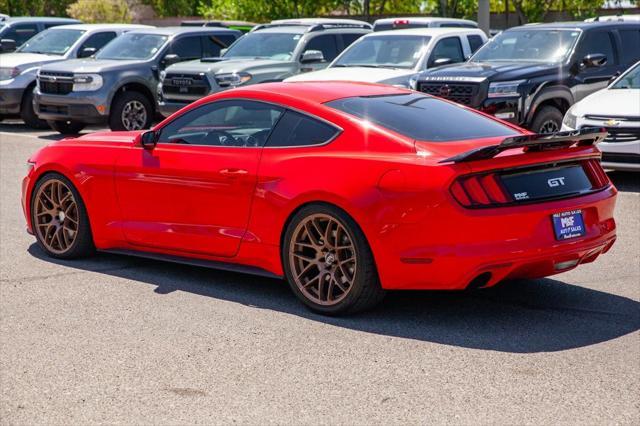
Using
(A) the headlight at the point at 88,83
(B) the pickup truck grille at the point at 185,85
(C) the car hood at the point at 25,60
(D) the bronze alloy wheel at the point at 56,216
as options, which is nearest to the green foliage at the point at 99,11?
(C) the car hood at the point at 25,60

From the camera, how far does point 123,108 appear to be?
19188 millimetres

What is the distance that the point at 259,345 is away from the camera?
6.34 m

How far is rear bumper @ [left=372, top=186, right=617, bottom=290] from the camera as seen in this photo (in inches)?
252

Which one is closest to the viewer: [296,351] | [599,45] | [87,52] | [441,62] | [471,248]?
[296,351]

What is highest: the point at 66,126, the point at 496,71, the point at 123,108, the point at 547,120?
the point at 496,71

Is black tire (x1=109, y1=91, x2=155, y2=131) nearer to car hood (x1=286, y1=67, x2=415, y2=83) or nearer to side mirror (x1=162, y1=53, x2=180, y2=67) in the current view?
side mirror (x1=162, y1=53, x2=180, y2=67)

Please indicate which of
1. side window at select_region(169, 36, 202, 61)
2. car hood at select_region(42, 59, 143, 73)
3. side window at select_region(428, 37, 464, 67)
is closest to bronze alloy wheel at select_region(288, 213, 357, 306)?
side window at select_region(428, 37, 464, 67)

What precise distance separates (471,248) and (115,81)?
44.6 feet

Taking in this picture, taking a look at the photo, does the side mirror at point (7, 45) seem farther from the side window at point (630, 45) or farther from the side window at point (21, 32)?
the side window at point (630, 45)

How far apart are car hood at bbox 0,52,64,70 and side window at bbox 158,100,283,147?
13.7 m

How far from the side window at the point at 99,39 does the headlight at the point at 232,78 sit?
501 cm

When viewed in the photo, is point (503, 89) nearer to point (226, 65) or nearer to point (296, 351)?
point (226, 65)

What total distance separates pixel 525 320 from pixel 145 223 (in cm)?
283

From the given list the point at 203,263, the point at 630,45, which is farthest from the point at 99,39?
the point at 203,263
